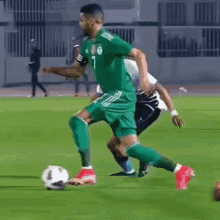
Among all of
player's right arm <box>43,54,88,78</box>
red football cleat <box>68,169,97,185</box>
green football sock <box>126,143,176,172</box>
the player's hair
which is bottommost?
red football cleat <box>68,169,97,185</box>

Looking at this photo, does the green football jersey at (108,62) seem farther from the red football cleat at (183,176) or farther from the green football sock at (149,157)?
the red football cleat at (183,176)

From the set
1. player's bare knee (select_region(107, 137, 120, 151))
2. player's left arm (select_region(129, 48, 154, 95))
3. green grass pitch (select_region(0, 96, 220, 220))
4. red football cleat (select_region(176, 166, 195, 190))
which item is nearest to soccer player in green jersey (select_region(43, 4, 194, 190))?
red football cleat (select_region(176, 166, 195, 190))

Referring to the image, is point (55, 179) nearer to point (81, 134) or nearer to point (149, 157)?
point (81, 134)

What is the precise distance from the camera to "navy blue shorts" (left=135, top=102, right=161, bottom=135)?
7.59 metres

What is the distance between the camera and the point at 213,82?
35.4 metres

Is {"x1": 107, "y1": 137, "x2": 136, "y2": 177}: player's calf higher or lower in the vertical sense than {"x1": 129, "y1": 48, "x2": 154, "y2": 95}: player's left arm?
lower

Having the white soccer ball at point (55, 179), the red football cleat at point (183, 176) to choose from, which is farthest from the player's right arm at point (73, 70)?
the red football cleat at point (183, 176)

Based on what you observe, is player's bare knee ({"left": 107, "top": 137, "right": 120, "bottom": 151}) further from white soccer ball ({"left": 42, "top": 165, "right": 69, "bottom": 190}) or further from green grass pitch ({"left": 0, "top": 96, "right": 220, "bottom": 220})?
white soccer ball ({"left": 42, "top": 165, "right": 69, "bottom": 190})

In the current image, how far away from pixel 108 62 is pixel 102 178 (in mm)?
1530

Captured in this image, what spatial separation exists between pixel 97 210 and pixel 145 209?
0.39 metres

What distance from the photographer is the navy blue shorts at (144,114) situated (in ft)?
24.9

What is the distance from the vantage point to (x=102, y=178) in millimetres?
7773

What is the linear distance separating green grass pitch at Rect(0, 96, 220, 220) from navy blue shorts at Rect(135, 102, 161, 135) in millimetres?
570

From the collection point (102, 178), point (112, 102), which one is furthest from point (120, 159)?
point (112, 102)
